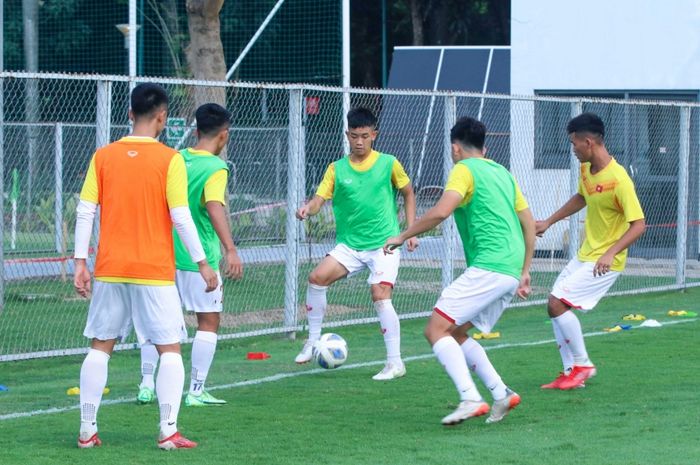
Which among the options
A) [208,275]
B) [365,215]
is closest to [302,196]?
[365,215]

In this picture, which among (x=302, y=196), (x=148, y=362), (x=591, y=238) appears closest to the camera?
(x=148, y=362)

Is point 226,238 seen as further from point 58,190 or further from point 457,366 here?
point 58,190

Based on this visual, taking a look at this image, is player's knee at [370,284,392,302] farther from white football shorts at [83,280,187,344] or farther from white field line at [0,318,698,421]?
white football shorts at [83,280,187,344]

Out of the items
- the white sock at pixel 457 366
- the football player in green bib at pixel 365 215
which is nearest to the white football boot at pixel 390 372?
the football player in green bib at pixel 365 215

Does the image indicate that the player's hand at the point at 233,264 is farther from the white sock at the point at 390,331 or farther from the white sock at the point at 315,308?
the white sock at the point at 315,308

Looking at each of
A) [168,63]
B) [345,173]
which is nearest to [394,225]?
[345,173]

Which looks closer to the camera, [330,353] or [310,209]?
[330,353]

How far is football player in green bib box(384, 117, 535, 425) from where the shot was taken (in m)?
7.55

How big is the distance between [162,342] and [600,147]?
367cm

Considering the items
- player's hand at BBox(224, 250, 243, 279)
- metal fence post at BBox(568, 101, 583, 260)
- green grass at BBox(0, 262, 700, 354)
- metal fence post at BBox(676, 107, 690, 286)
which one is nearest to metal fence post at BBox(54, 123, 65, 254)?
green grass at BBox(0, 262, 700, 354)

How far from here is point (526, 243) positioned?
26.5 ft

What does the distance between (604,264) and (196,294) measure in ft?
9.06

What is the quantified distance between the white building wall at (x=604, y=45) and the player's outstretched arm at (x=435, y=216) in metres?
12.2

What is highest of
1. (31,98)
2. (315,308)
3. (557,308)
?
(31,98)
